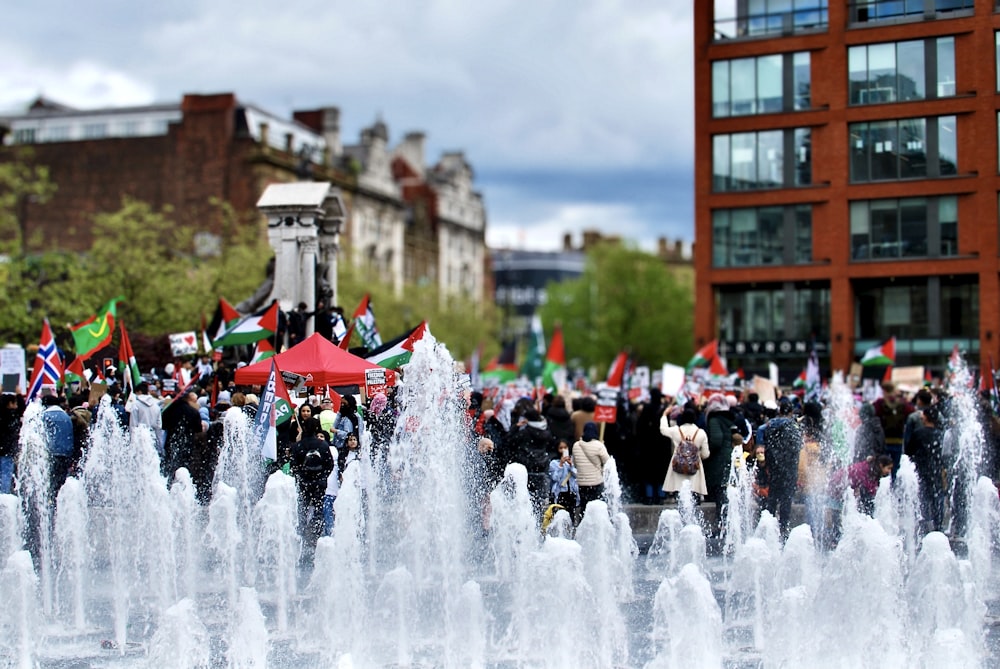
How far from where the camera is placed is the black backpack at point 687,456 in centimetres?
1622

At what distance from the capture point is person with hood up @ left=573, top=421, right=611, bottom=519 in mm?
15891

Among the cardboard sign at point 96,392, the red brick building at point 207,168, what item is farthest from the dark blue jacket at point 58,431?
the red brick building at point 207,168

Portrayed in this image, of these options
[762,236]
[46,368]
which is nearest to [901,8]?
[762,236]

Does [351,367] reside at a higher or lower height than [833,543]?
higher

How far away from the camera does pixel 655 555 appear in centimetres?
1568

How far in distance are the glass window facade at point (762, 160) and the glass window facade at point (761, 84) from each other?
88 cm

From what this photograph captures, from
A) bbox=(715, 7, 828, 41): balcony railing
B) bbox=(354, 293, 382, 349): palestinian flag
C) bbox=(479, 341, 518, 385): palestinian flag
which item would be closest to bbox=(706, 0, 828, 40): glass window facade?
bbox=(715, 7, 828, 41): balcony railing

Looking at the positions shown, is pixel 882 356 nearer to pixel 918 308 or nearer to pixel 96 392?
pixel 96 392

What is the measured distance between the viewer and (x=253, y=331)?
21828mm

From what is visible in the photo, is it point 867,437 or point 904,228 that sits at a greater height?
point 904,228

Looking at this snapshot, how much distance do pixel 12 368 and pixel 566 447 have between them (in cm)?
894

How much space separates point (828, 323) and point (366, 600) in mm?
38235

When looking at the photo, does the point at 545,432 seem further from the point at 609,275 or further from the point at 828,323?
the point at 609,275

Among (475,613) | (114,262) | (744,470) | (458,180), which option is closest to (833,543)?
(744,470)
